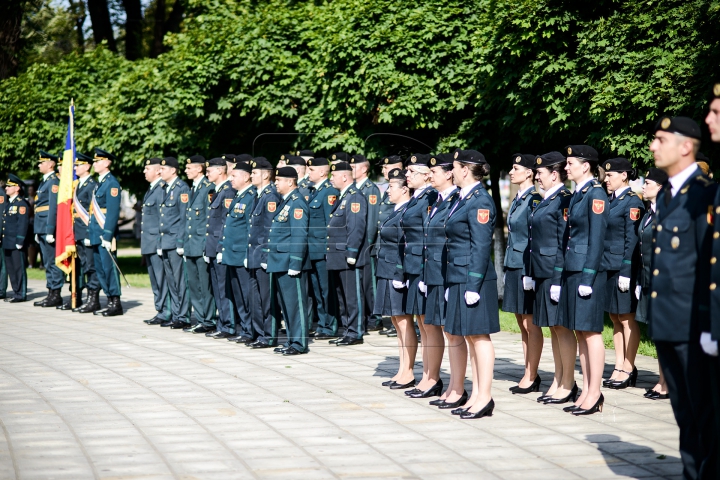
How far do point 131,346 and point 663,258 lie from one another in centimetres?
752

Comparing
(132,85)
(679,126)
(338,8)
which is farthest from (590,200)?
(132,85)

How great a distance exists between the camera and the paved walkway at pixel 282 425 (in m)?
5.75

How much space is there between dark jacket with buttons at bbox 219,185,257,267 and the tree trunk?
17925mm

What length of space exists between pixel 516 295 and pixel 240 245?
13.6 feet

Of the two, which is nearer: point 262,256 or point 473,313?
point 473,313

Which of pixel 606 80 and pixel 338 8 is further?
pixel 338 8

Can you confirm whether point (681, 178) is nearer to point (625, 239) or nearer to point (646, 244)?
point (646, 244)

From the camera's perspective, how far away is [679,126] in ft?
16.8

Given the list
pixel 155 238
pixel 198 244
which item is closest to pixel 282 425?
pixel 198 244

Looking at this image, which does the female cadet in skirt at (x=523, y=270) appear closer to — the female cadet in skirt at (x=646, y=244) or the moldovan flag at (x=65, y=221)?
the female cadet in skirt at (x=646, y=244)

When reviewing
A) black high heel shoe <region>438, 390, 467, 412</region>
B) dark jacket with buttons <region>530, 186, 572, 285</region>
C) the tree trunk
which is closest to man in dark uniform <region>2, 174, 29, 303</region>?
black high heel shoe <region>438, 390, 467, 412</region>

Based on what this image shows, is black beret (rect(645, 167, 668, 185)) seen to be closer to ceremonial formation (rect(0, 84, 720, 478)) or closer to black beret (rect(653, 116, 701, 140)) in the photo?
ceremonial formation (rect(0, 84, 720, 478))

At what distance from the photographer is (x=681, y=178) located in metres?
5.16

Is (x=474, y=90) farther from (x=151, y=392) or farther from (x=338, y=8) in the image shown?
(x=151, y=392)
